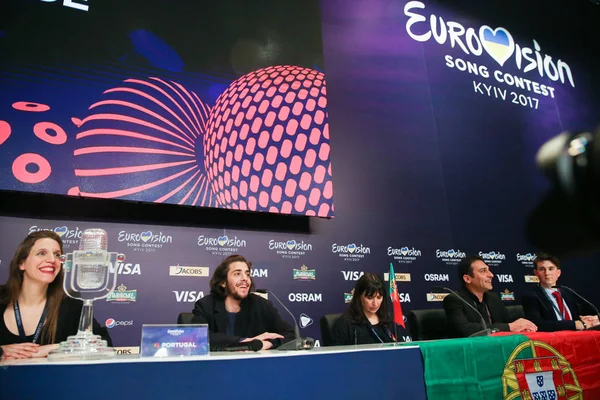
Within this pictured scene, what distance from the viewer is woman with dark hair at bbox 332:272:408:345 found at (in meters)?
2.65

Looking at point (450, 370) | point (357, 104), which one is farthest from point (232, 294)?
point (357, 104)

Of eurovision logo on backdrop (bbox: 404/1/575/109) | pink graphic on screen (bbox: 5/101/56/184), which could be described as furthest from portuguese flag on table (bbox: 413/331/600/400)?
eurovision logo on backdrop (bbox: 404/1/575/109)

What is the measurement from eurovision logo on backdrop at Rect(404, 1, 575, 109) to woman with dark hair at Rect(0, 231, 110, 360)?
13.5 feet

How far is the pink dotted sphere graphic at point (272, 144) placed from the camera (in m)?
3.45

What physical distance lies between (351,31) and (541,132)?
2641 mm

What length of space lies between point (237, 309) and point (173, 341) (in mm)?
1304

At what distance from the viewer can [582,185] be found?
16.9 ft

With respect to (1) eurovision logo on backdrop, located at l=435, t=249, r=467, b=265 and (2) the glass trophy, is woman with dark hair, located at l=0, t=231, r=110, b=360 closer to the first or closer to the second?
(2) the glass trophy

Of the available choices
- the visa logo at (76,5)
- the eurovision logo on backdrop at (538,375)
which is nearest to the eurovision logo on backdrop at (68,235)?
the visa logo at (76,5)

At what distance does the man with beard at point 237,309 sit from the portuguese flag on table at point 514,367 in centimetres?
105

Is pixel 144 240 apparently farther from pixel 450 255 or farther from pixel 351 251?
pixel 450 255

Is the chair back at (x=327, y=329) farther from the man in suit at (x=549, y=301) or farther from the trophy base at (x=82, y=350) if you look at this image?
the trophy base at (x=82, y=350)

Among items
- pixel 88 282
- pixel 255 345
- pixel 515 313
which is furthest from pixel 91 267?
pixel 515 313

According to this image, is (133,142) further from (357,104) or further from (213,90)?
(357,104)
